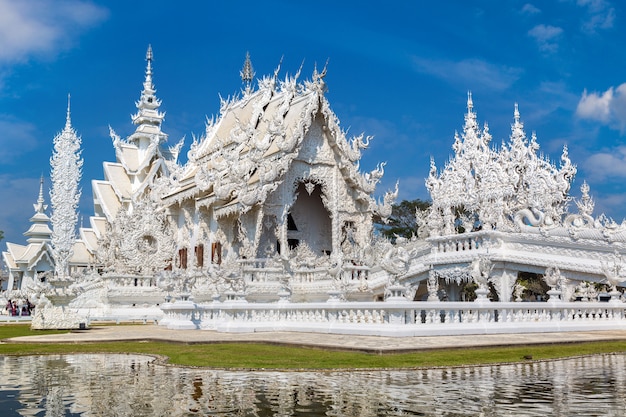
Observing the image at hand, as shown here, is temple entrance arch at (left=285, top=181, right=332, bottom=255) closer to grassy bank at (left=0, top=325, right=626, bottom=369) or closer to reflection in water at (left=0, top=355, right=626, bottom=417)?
grassy bank at (left=0, top=325, right=626, bottom=369)

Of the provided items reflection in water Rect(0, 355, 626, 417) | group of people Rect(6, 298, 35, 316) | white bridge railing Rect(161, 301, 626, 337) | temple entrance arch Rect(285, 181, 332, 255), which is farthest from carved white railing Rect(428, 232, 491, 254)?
group of people Rect(6, 298, 35, 316)

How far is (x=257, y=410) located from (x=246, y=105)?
2673 cm

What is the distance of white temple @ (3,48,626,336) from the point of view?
14516mm

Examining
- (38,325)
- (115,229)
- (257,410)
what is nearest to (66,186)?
(115,229)

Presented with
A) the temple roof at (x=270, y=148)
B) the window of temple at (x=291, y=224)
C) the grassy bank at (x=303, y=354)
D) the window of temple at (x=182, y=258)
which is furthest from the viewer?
the window of temple at (x=182, y=258)

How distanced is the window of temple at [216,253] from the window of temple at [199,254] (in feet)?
3.55

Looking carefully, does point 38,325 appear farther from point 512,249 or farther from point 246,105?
point 246,105

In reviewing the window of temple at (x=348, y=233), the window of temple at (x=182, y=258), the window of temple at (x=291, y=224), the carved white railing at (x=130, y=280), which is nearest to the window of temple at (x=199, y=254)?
the window of temple at (x=182, y=258)

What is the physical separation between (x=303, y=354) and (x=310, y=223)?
18.2 meters

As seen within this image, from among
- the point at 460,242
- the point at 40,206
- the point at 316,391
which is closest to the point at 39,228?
the point at 40,206

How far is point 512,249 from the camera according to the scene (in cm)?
1908

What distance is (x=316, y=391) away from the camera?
5992mm

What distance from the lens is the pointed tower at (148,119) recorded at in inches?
1622

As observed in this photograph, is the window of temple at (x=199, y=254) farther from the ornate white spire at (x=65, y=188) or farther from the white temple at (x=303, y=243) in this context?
the ornate white spire at (x=65, y=188)
